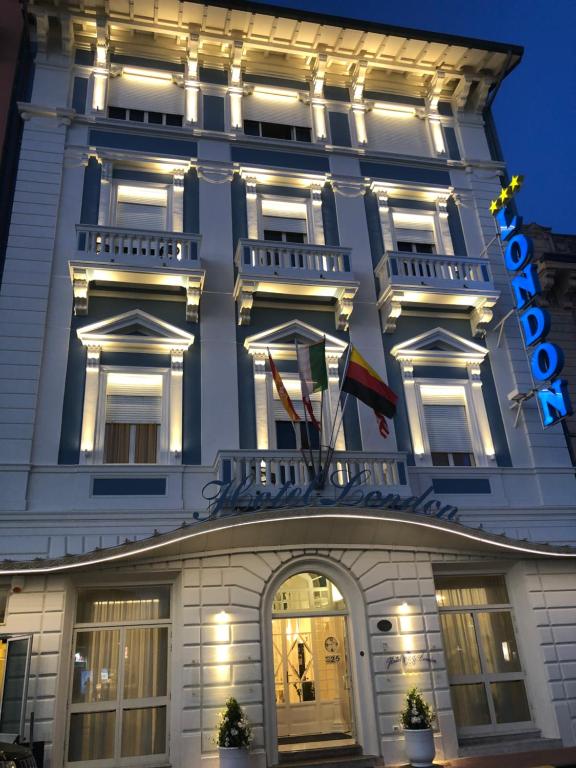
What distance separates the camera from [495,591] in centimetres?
1371

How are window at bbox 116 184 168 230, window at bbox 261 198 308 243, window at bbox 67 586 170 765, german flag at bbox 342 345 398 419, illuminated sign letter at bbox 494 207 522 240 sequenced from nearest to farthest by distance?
window at bbox 67 586 170 765 < german flag at bbox 342 345 398 419 < window at bbox 116 184 168 230 < illuminated sign letter at bbox 494 207 522 240 < window at bbox 261 198 308 243

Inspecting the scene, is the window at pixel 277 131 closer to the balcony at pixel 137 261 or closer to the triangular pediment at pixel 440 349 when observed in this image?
the balcony at pixel 137 261

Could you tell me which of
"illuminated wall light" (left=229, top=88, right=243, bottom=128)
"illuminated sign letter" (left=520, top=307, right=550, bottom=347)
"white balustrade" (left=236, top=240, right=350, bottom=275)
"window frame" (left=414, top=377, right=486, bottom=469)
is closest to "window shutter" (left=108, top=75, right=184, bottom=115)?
"illuminated wall light" (left=229, top=88, right=243, bottom=128)

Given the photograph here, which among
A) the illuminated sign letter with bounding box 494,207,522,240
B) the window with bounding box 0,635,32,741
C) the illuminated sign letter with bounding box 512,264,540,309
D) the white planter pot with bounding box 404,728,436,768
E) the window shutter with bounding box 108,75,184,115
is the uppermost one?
the window shutter with bounding box 108,75,184,115

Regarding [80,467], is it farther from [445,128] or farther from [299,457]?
[445,128]

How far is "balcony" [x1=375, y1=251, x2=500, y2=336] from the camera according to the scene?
15205mm

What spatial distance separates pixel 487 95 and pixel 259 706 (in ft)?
55.9

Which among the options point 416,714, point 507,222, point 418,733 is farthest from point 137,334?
point 507,222

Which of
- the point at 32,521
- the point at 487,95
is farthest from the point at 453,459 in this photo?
the point at 487,95

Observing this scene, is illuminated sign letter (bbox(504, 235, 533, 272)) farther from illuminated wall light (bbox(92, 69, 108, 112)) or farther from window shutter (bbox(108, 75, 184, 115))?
illuminated wall light (bbox(92, 69, 108, 112))

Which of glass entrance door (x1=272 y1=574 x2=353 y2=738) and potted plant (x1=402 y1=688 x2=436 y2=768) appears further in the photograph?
glass entrance door (x1=272 y1=574 x2=353 y2=738)

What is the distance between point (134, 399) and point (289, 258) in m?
4.74

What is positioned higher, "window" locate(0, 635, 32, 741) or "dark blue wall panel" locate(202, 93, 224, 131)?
"dark blue wall panel" locate(202, 93, 224, 131)

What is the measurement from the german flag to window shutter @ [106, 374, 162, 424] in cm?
396
